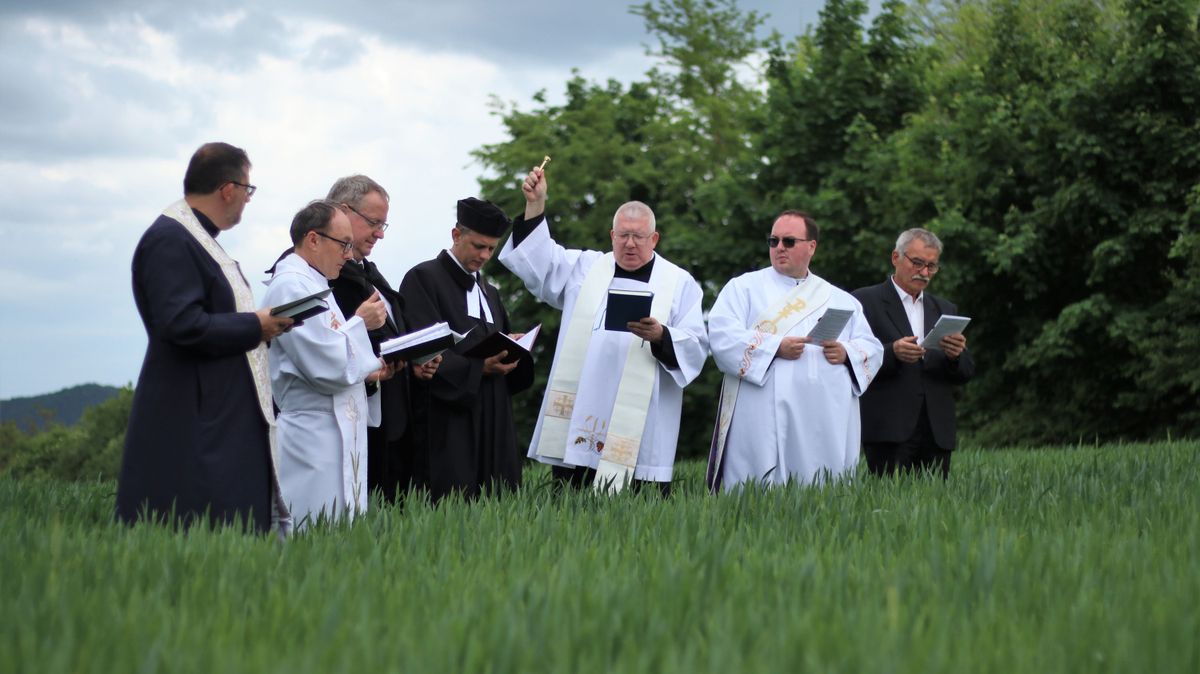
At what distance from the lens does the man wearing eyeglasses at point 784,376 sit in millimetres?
6988

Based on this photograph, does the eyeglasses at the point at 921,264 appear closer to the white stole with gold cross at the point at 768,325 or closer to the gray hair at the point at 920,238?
the gray hair at the point at 920,238

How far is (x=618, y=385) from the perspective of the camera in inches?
283

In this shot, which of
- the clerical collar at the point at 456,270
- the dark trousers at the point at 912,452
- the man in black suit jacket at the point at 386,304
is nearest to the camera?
the man in black suit jacket at the point at 386,304

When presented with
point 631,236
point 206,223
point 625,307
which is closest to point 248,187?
point 206,223

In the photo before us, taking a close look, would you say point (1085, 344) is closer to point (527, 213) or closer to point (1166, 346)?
point (1166, 346)

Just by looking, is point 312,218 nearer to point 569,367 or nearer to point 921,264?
point 569,367

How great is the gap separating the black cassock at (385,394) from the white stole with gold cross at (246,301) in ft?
3.46

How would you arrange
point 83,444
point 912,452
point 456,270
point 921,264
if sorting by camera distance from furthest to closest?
point 83,444 < point 912,452 < point 921,264 < point 456,270

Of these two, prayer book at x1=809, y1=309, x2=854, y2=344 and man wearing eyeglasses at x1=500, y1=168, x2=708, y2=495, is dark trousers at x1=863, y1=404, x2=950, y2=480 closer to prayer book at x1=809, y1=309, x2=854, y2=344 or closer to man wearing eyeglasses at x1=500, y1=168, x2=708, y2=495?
prayer book at x1=809, y1=309, x2=854, y2=344

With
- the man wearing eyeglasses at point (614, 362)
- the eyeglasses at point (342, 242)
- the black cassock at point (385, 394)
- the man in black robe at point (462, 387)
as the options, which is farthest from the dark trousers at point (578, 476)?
the eyeglasses at point (342, 242)

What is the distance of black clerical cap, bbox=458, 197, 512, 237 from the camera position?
6.50m

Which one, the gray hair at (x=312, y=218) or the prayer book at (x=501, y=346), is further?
the prayer book at (x=501, y=346)

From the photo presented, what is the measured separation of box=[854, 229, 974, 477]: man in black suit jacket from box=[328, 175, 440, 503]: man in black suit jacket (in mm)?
2856

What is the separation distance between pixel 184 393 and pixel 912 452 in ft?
15.3
